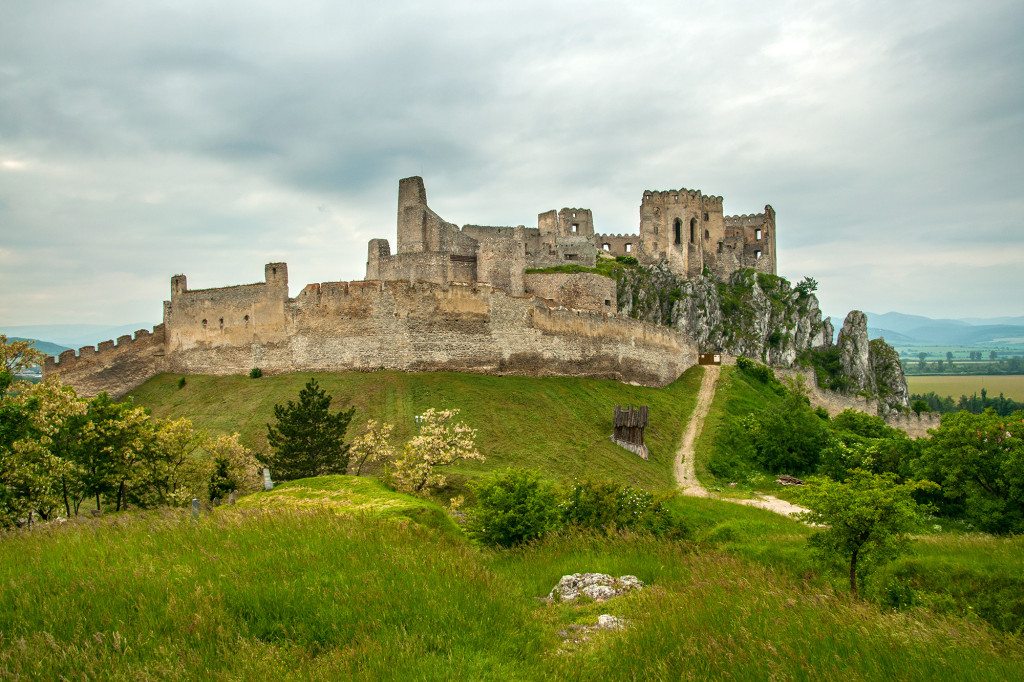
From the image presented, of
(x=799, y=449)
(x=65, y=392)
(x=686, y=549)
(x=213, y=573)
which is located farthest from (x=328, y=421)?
(x=799, y=449)

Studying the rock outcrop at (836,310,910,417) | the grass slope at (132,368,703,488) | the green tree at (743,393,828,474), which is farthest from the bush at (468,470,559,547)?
the rock outcrop at (836,310,910,417)

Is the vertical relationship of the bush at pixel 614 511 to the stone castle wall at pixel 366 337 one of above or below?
below

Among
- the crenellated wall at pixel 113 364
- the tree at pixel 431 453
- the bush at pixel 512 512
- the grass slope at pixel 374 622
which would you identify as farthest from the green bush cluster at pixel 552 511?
the crenellated wall at pixel 113 364

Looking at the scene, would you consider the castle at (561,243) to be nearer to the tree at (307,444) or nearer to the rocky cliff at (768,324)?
the rocky cliff at (768,324)

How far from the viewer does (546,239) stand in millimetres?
68250

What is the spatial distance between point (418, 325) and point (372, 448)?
983 cm

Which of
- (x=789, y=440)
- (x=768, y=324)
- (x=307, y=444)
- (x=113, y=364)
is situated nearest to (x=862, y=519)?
(x=307, y=444)

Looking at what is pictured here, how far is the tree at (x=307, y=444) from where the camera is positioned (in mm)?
26719

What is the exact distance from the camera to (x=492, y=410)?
116ft

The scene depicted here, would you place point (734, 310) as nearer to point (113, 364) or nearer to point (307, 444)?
point (113, 364)

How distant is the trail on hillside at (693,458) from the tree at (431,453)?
949 centimetres

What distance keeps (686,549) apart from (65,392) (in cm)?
1745

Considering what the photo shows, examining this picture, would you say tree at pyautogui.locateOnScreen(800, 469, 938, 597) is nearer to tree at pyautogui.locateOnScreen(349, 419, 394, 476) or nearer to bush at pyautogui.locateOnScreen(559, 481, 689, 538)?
bush at pyautogui.locateOnScreen(559, 481, 689, 538)

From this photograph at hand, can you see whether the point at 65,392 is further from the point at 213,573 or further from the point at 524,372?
the point at 524,372
